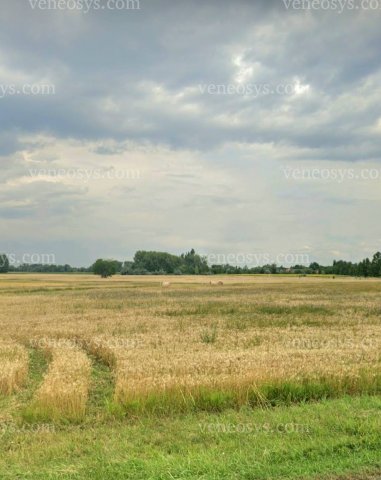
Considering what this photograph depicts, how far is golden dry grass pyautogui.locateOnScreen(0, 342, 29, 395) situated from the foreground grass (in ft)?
11.4

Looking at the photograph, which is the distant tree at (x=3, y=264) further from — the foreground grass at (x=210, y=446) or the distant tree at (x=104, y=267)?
the foreground grass at (x=210, y=446)

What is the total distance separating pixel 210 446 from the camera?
8.09 m

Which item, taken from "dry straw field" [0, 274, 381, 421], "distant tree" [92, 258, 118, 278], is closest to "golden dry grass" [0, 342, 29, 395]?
"dry straw field" [0, 274, 381, 421]

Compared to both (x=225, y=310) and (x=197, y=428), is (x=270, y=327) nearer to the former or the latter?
(x=225, y=310)

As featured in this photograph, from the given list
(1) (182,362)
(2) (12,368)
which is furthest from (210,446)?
(2) (12,368)

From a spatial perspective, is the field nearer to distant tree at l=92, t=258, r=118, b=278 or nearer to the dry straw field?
the dry straw field

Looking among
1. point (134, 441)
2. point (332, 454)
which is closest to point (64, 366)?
point (134, 441)

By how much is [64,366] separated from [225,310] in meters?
23.6

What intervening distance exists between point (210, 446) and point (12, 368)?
27.7ft

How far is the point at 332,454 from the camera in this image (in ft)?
25.0

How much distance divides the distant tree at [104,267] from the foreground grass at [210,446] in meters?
160

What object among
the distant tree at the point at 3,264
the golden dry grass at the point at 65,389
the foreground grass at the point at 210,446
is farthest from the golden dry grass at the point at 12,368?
the distant tree at the point at 3,264

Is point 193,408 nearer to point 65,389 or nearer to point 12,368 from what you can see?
point 65,389

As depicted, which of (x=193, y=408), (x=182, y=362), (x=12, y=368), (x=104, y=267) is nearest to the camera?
(x=193, y=408)
